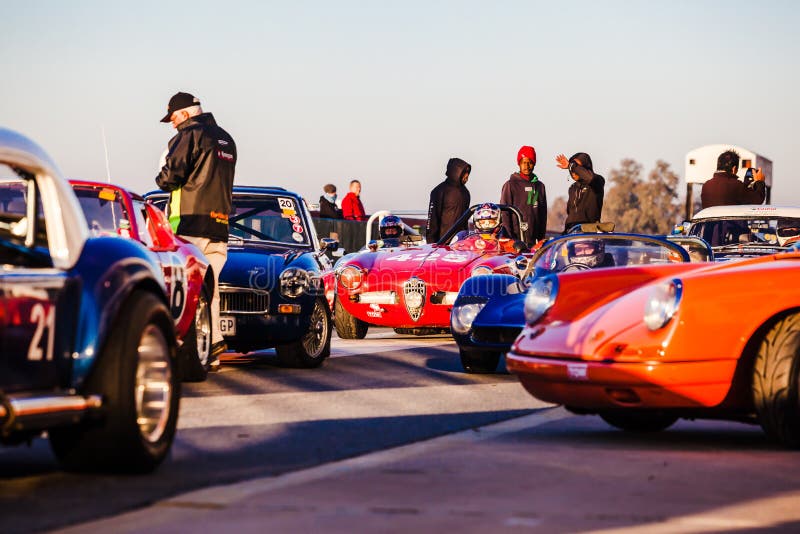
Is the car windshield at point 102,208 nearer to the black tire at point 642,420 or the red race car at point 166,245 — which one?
the red race car at point 166,245

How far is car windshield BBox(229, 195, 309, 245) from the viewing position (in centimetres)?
1336

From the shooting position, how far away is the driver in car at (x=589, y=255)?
37.8 feet

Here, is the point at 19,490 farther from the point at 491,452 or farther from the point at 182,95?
the point at 182,95

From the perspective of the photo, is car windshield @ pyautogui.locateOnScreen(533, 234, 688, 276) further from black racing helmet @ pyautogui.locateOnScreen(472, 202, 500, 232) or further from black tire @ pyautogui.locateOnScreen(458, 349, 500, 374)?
black racing helmet @ pyautogui.locateOnScreen(472, 202, 500, 232)

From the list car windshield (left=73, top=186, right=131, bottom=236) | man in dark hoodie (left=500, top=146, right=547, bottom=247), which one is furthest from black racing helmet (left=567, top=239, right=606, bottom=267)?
man in dark hoodie (left=500, top=146, right=547, bottom=247)

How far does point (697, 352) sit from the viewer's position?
24.3 ft

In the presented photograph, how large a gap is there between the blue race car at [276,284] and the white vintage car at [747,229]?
17.2 feet

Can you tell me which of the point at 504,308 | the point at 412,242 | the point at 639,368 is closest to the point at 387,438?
the point at 639,368

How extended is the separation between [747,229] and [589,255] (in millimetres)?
5940

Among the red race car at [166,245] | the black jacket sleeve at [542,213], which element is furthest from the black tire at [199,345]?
the black jacket sleeve at [542,213]

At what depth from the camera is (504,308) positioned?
11523 millimetres

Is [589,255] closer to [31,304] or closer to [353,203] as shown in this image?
[31,304]

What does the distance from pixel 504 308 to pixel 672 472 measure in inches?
192

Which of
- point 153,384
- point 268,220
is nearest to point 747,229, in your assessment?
point 268,220
